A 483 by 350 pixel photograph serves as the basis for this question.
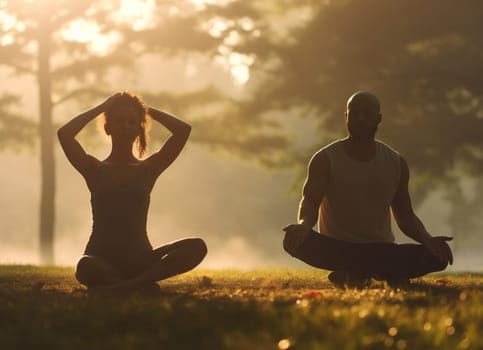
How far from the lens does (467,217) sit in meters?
43.3

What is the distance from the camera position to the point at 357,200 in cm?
803

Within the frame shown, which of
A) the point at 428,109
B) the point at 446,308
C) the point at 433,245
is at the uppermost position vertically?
the point at 428,109

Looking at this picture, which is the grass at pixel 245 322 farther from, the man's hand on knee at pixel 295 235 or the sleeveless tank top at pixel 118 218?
the man's hand on knee at pixel 295 235

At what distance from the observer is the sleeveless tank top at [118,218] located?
727 cm

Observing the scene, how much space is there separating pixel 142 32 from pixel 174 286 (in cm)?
1500

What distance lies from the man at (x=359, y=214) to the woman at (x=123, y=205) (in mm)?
1185

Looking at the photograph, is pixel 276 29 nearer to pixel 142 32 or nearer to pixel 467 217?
pixel 142 32

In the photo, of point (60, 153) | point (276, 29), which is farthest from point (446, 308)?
point (60, 153)

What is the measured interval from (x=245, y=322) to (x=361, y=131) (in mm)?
3443

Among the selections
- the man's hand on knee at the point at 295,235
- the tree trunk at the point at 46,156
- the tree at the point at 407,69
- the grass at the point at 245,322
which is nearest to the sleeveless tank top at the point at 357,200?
the man's hand on knee at the point at 295,235

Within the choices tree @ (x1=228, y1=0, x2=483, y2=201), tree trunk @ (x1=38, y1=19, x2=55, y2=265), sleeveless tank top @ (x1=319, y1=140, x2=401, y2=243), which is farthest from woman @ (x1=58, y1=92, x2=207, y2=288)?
tree trunk @ (x1=38, y1=19, x2=55, y2=265)

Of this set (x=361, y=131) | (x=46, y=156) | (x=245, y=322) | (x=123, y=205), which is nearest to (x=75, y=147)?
(x=123, y=205)

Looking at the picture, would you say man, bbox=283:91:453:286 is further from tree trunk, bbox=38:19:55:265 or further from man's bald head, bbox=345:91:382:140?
tree trunk, bbox=38:19:55:265

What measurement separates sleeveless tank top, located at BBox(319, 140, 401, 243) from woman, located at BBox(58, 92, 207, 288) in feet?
4.50
